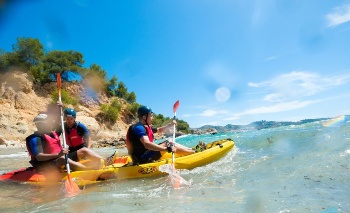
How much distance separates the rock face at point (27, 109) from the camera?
21.8 meters

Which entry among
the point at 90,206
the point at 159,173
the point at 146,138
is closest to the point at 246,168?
the point at 159,173

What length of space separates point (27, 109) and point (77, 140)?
24.1 metres

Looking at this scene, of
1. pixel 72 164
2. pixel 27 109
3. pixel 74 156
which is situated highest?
pixel 27 109

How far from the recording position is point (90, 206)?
355cm

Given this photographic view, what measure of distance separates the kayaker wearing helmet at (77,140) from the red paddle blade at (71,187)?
0.84m

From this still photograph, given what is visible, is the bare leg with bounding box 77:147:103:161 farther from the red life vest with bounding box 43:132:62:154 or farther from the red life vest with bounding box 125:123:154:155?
→ the red life vest with bounding box 125:123:154:155

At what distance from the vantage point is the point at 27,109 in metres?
26.7

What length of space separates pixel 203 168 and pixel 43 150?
3408 mm

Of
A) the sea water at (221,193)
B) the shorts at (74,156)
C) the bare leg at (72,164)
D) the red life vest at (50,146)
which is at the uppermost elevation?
the red life vest at (50,146)

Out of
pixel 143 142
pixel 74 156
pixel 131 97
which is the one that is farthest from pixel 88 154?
pixel 131 97

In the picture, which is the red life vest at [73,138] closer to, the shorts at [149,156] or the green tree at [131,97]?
the shorts at [149,156]

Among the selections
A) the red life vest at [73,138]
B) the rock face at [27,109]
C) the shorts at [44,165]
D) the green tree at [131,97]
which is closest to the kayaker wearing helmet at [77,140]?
the red life vest at [73,138]

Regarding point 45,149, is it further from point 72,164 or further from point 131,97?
point 131,97

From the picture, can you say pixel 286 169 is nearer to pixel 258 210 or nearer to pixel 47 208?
pixel 258 210
